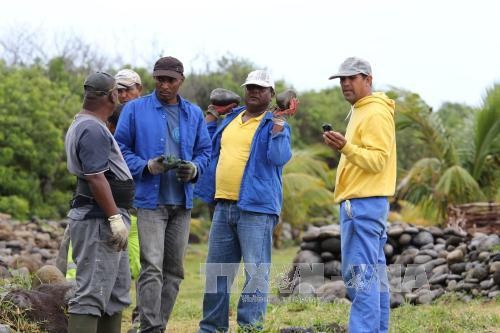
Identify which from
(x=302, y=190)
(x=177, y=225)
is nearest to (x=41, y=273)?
(x=177, y=225)

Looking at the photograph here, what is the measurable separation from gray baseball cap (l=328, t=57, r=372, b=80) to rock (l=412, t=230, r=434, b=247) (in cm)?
677

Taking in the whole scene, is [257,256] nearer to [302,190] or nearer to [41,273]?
[41,273]

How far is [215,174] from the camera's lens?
22.4ft

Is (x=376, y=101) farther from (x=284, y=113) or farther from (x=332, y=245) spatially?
(x=332, y=245)

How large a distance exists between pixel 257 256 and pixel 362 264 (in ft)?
3.31

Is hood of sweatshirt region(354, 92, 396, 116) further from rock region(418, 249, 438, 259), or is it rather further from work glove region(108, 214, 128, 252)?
rock region(418, 249, 438, 259)

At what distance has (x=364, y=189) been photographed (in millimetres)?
5836

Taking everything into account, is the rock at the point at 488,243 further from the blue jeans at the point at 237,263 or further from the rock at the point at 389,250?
Answer: the blue jeans at the point at 237,263

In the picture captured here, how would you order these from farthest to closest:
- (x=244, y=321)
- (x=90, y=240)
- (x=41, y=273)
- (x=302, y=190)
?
(x=302, y=190), (x=41, y=273), (x=244, y=321), (x=90, y=240)

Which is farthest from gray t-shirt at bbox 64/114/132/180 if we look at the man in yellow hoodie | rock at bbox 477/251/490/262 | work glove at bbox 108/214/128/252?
rock at bbox 477/251/490/262

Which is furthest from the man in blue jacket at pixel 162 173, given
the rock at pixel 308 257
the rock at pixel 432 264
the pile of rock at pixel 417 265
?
the rock at pixel 432 264

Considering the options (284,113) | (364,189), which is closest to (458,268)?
(284,113)

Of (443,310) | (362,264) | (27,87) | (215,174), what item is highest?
(27,87)

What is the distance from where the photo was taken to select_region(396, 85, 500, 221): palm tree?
51.9 feet
